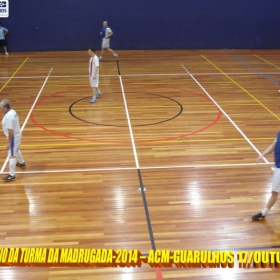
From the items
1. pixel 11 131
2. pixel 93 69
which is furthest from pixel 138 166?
pixel 93 69

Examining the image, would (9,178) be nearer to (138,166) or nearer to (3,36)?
(138,166)

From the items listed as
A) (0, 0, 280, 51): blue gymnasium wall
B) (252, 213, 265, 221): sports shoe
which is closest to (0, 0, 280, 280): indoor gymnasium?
(252, 213, 265, 221): sports shoe

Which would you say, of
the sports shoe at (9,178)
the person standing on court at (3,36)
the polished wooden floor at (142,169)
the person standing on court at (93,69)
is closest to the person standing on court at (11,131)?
the sports shoe at (9,178)

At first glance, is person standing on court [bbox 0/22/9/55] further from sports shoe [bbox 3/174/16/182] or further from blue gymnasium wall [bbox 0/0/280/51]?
sports shoe [bbox 3/174/16/182]

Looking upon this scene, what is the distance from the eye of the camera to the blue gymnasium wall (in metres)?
19.7

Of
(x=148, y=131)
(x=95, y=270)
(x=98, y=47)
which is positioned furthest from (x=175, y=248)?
(x=98, y=47)

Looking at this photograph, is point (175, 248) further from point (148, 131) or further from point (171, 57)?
point (171, 57)

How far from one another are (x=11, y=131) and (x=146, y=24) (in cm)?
1432

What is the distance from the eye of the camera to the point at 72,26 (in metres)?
20.0

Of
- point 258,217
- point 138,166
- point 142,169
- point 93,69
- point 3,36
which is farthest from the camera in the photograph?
point 3,36

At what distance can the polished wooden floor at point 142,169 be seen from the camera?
6.05 m

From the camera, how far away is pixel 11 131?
743 cm

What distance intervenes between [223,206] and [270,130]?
4010mm

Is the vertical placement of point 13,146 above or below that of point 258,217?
above
